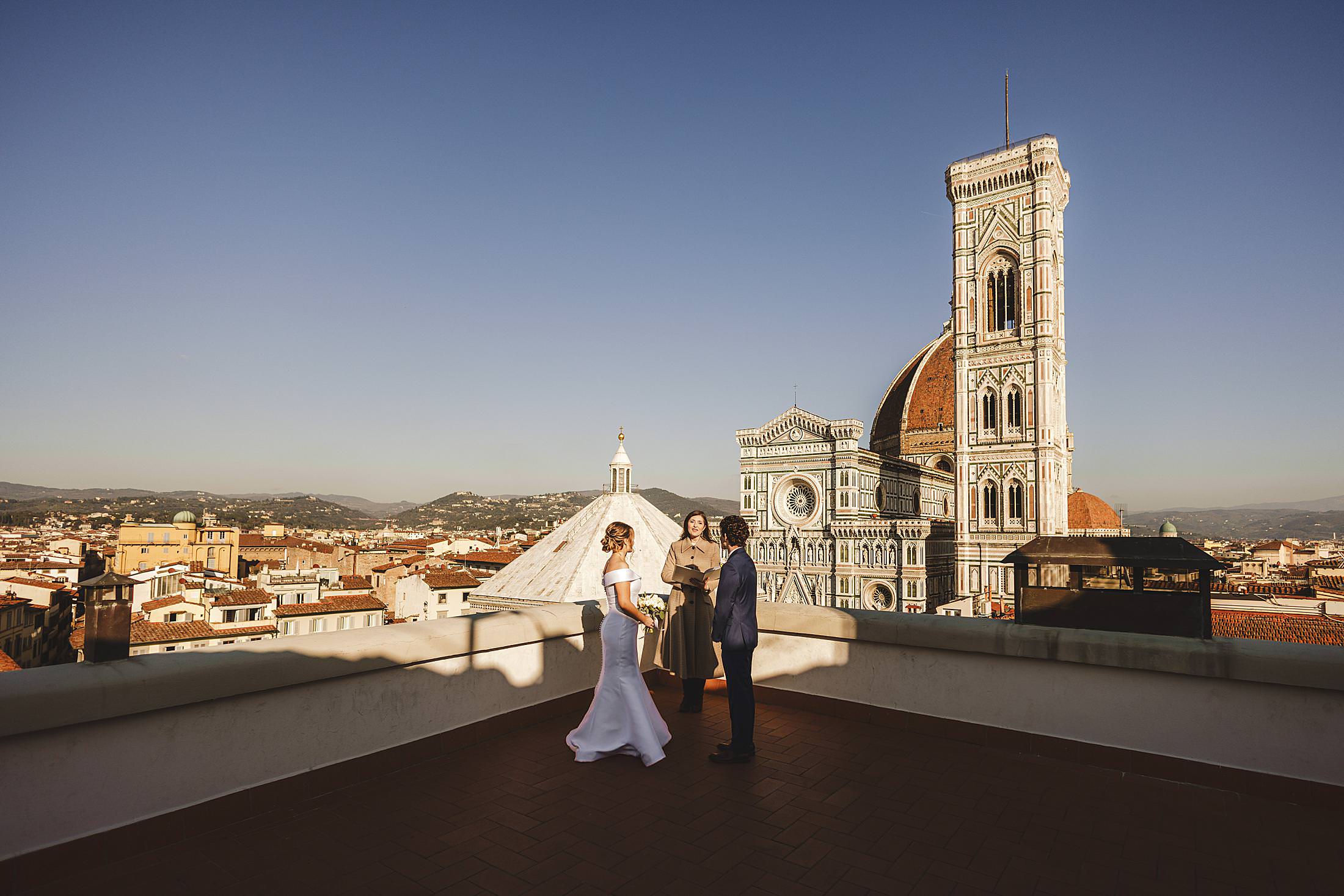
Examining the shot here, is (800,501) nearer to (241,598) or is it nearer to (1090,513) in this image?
(1090,513)

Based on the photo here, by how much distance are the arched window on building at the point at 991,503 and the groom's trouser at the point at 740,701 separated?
51312mm

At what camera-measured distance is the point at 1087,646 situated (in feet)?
17.5

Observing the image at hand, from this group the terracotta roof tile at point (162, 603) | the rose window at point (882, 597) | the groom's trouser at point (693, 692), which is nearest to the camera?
the groom's trouser at point (693, 692)

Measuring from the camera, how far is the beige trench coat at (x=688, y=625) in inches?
261

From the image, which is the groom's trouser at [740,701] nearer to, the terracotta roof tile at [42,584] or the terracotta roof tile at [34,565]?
the terracotta roof tile at [42,584]

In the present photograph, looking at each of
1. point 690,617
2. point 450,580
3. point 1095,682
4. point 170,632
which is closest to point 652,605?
point 690,617

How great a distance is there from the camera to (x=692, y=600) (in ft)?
21.9

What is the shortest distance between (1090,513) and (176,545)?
273 ft

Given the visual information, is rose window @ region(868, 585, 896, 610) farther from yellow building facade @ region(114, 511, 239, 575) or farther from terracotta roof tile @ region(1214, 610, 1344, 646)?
yellow building facade @ region(114, 511, 239, 575)

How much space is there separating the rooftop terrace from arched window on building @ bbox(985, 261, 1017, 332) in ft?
177

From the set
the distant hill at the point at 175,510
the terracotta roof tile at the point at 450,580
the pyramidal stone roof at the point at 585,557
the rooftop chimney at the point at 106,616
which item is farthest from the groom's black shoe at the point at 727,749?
the distant hill at the point at 175,510

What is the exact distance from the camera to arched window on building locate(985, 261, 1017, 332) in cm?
5412

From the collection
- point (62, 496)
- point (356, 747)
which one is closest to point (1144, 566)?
point (356, 747)

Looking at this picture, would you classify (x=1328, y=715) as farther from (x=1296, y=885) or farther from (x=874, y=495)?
(x=874, y=495)
